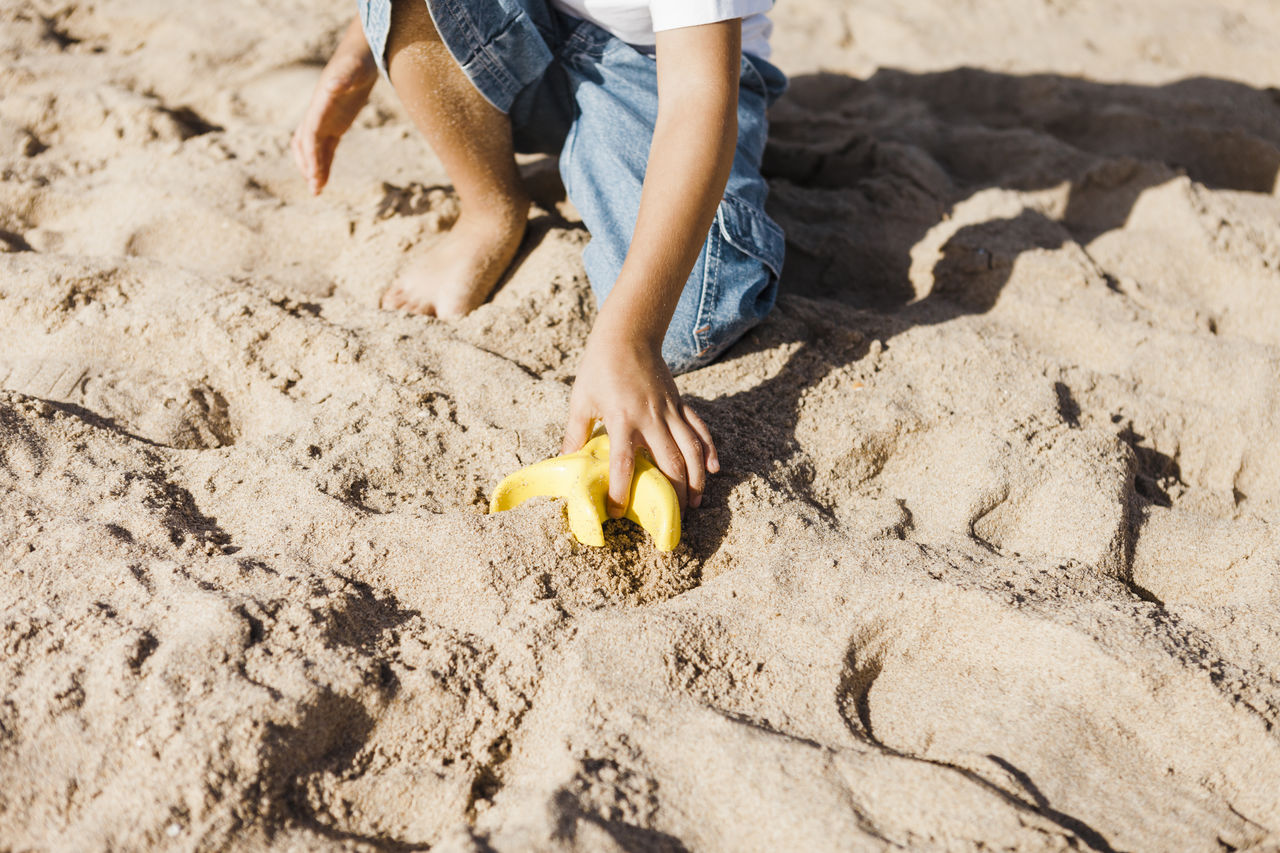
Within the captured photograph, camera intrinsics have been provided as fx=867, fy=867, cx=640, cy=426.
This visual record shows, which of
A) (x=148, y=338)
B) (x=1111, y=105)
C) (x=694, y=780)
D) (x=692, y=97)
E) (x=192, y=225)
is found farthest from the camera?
(x=1111, y=105)

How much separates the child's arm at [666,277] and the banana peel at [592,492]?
0.02 metres

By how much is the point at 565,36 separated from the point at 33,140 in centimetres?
142

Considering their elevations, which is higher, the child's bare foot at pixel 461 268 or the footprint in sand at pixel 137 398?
the child's bare foot at pixel 461 268

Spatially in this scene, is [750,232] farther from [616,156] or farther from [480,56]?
[480,56]

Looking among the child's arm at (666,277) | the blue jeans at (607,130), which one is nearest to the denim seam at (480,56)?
the blue jeans at (607,130)

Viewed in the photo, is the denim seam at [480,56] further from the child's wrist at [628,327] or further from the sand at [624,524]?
the child's wrist at [628,327]

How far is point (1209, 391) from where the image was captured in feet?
5.36

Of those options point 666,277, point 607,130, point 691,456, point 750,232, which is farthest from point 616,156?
point 691,456

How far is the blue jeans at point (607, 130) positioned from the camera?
1646mm

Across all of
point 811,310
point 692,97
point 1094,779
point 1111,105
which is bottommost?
point 1094,779

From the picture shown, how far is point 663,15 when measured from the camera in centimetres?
141

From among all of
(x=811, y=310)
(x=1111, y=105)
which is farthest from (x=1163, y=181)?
(x=811, y=310)

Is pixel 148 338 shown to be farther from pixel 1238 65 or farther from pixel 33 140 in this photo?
pixel 1238 65

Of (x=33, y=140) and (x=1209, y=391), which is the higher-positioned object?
(x=33, y=140)
